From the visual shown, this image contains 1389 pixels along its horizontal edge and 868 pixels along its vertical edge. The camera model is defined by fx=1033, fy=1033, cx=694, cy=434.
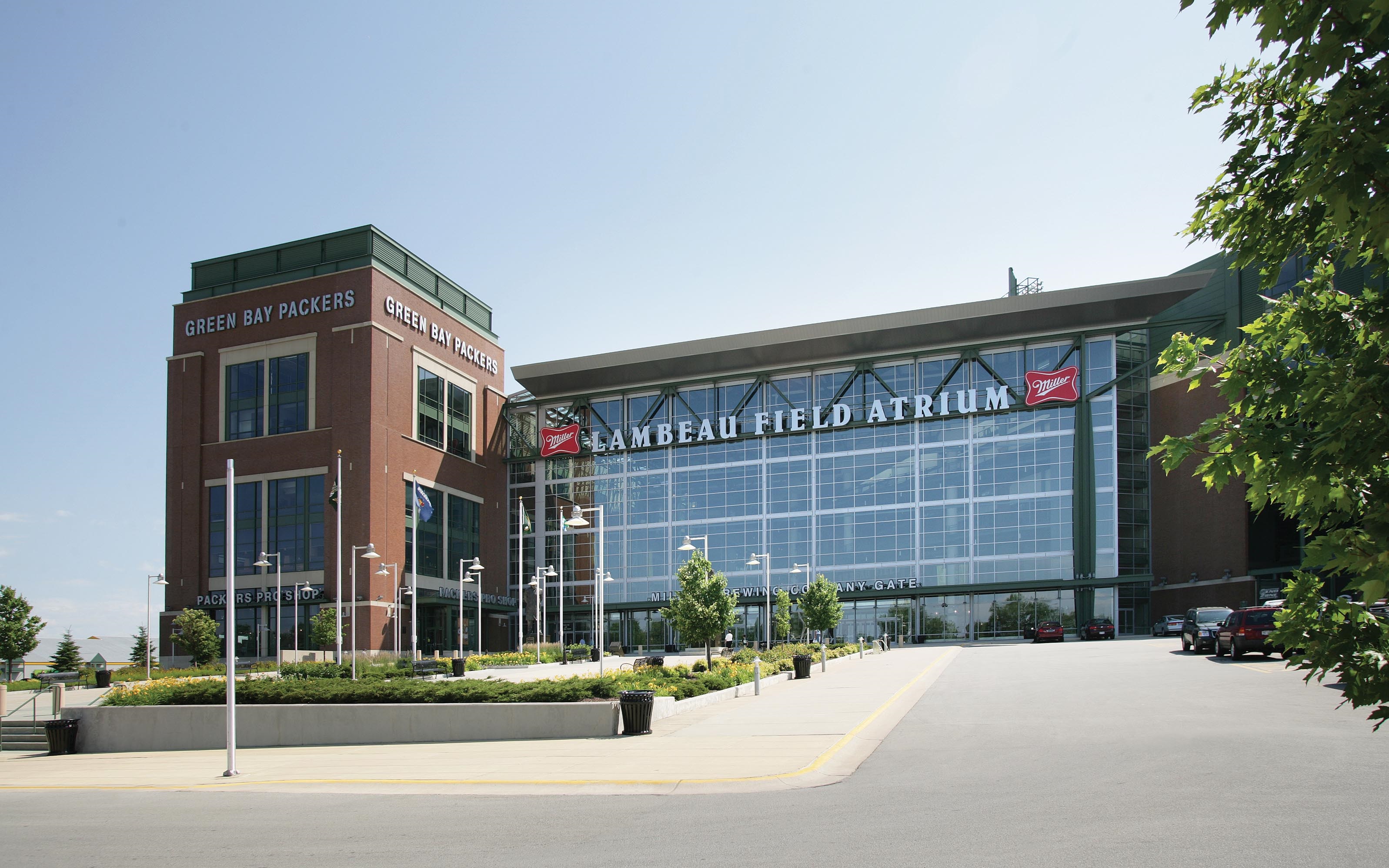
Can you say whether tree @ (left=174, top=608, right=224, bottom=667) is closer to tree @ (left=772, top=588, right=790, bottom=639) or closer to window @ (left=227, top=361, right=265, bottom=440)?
window @ (left=227, top=361, right=265, bottom=440)

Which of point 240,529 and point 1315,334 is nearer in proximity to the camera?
point 1315,334

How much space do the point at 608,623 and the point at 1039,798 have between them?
7826 cm

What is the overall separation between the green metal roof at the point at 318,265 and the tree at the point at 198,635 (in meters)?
25.5

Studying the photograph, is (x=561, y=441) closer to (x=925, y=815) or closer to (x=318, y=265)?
(x=318, y=265)

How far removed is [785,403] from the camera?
274ft

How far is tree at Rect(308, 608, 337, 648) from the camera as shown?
65500mm

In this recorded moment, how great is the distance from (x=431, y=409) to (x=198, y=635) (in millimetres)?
23931

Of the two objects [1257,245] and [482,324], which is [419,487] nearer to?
[482,324]

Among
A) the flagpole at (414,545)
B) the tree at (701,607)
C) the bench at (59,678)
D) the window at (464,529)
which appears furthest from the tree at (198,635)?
the tree at (701,607)

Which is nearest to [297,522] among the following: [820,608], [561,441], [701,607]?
[561,441]

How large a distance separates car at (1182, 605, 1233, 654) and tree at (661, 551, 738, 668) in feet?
57.1

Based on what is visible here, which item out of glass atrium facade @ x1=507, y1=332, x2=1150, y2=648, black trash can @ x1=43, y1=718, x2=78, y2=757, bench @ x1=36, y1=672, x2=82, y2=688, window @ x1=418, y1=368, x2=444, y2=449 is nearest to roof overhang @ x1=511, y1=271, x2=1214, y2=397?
glass atrium facade @ x1=507, y1=332, x2=1150, y2=648

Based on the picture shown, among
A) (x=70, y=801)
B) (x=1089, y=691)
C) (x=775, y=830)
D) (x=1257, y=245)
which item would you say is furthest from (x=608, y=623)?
(x=1257, y=245)

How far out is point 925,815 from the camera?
11672 mm
